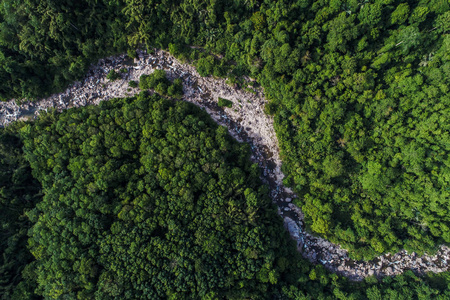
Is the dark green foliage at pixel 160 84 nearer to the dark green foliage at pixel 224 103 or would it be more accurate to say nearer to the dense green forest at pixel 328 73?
the dense green forest at pixel 328 73

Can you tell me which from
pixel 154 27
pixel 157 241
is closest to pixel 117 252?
pixel 157 241

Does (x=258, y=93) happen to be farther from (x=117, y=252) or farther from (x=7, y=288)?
(x=7, y=288)

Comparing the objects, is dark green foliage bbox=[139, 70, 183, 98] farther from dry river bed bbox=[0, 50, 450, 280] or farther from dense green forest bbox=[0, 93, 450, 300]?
dense green forest bbox=[0, 93, 450, 300]

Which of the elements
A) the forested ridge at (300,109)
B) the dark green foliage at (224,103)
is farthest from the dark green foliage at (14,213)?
the dark green foliage at (224,103)

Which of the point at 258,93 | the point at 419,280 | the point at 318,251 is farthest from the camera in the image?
the point at 258,93

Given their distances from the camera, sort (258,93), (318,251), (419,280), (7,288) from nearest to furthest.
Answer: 1. (7,288)
2. (419,280)
3. (318,251)
4. (258,93)

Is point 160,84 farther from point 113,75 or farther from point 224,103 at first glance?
point 224,103
